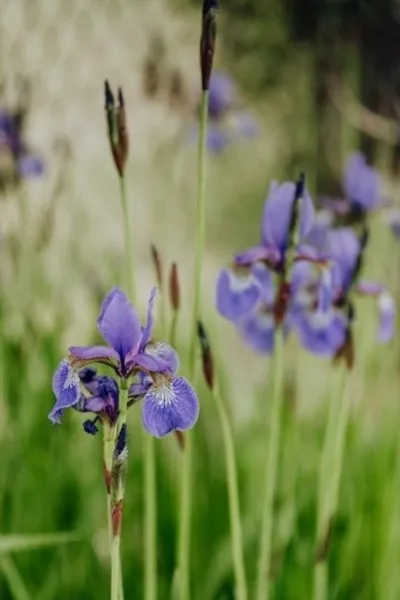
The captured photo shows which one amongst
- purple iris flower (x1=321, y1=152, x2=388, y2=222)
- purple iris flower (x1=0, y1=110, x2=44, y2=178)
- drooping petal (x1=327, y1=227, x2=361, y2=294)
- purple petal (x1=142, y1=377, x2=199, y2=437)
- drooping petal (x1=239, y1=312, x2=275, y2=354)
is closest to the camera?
purple petal (x1=142, y1=377, x2=199, y2=437)

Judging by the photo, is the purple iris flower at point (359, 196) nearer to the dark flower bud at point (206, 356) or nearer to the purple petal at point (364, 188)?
the purple petal at point (364, 188)

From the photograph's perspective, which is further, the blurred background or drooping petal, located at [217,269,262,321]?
the blurred background

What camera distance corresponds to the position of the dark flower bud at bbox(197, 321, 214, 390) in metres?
0.79

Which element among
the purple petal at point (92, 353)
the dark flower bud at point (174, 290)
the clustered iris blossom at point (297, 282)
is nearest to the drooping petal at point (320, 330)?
the clustered iris blossom at point (297, 282)

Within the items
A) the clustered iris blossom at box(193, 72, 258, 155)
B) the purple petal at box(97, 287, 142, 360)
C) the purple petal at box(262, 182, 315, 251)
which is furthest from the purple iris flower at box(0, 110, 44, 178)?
the purple petal at box(97, 287, 142, 360)

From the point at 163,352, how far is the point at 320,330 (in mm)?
432

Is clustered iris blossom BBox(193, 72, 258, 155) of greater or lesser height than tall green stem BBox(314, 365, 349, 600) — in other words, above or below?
above

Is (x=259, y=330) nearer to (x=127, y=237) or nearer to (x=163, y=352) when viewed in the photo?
(x=127, y=237)

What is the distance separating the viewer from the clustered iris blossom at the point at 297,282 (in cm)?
88

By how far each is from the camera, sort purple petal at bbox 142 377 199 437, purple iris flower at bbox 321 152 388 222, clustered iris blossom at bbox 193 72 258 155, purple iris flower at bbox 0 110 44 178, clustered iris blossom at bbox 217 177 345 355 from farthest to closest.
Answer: clustered iris blossom at bbox 193 72 258 155 → purple iris flower at bbox 0 110 44 178 → purple iris flower at bbox 321 152 388 222 → clustered iris blossom at bbox 217 177 345 355 → purple petal at bbox 142 377 199 437

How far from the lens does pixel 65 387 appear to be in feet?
1.96

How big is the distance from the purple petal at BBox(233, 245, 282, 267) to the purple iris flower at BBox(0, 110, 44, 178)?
0.55 meters

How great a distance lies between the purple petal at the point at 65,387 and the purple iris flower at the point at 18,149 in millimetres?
794

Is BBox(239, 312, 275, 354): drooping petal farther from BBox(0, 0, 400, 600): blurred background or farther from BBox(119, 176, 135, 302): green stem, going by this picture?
BBox(119, 176, 135, 302): green stem
